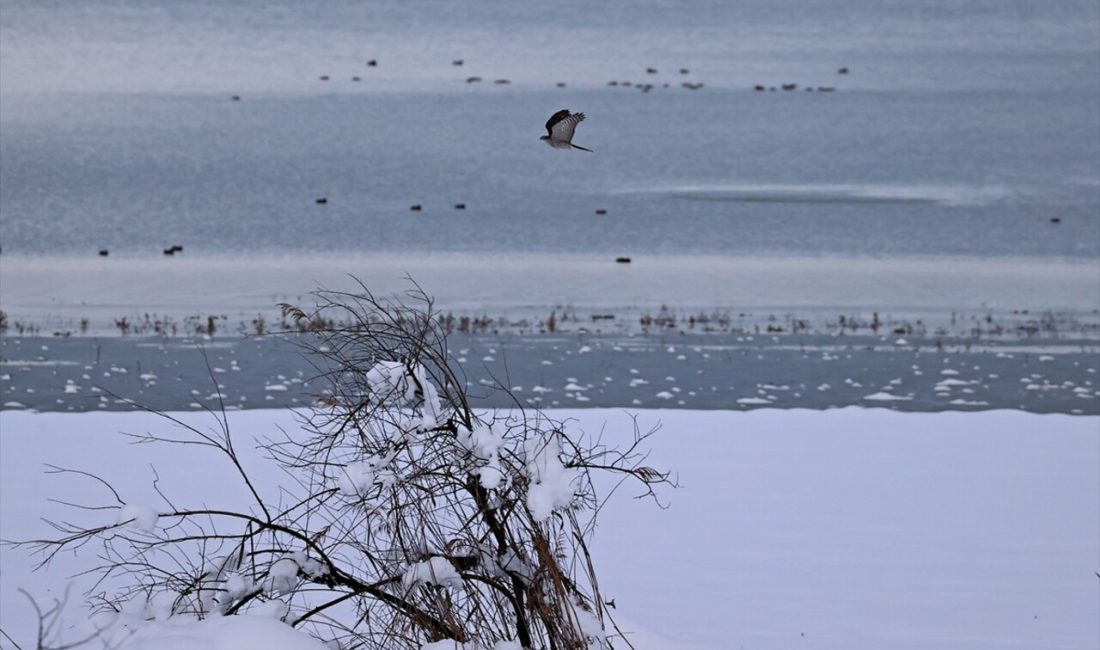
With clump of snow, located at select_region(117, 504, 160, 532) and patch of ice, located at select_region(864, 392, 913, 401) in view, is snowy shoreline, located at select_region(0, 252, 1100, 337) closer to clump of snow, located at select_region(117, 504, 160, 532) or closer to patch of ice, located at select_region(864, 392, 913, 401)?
patch of ice, located at select_region(864, 392, 913, 401)

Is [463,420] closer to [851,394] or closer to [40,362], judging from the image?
[851,394]

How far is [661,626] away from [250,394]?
25.0ft

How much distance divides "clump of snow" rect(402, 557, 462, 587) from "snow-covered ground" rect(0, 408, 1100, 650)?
674mm

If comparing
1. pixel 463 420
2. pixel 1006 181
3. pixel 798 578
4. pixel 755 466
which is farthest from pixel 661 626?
pixel 1006 181

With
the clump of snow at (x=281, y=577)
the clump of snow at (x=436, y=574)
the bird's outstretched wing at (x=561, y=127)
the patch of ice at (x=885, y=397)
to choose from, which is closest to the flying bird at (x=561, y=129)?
the bird's outstretched wing at (x=561, y=127)

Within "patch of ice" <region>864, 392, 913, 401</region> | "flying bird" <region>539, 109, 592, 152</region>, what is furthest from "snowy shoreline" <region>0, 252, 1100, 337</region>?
"flying bird" <region>539, 109, 592, 152</region>

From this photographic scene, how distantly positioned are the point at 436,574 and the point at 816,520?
445 centimetres

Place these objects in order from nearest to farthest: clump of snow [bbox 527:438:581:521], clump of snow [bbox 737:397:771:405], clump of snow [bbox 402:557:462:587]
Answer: clump of snow [bbox 527:438:581:521] < clump of snow [bbox 402:557:462:587] < clump of snow [bbox 737:397:771:405]

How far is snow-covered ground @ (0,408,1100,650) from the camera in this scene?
21.6 feet

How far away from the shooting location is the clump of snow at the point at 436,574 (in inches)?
175

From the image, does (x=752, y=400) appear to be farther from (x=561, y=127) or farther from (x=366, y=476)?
(x=366, y=476)

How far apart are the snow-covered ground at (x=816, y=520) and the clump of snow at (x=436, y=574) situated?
674 mm

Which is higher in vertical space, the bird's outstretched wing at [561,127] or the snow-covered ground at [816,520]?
the bird's outstretched wing at [561,127]

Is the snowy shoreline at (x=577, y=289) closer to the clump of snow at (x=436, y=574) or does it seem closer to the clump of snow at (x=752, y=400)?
the clump of snow at (x=752, y=400)
